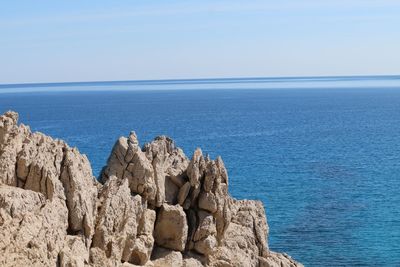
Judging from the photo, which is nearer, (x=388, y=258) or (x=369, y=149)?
(x=388, y=258)

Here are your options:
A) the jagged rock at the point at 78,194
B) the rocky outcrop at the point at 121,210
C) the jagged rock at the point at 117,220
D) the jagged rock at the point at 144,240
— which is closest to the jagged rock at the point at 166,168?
the rocky outcrop at the point at 121,210

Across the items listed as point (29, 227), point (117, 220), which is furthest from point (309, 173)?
point (29, 227)

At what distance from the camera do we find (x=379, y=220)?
74688mm

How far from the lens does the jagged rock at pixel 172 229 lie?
40.8 metres

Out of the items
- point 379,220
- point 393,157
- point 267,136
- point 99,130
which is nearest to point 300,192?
point 379,220

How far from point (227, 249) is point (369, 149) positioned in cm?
10162

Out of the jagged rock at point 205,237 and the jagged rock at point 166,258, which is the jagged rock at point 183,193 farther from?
the jagged rock at point 166,258

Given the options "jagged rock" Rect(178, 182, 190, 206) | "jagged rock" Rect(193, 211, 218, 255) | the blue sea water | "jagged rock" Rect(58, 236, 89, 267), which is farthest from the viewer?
the blue sea water

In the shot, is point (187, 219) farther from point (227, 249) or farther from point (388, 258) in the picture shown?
point (388, 258)

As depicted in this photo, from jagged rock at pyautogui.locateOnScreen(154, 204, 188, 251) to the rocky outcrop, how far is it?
60 mm

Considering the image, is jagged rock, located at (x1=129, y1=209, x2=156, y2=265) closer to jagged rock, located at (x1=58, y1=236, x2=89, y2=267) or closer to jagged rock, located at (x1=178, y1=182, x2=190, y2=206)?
jagged rock, located at (x1=178, y1=182, x2=190, y2=206)

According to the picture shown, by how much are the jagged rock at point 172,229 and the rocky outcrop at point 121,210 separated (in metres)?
0.06

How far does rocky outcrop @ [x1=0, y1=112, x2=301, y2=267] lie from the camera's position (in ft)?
96.3

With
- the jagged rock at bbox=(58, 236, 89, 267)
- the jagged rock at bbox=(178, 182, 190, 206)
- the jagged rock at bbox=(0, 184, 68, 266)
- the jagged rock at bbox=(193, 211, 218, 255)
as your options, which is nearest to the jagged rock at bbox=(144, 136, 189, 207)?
the jagged rock at bbox=(178, 182, 190, 206)
